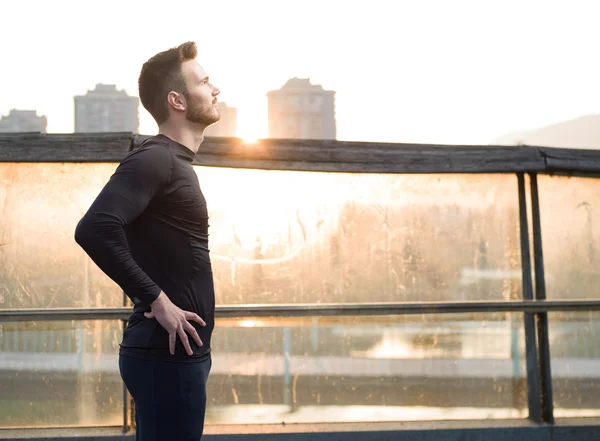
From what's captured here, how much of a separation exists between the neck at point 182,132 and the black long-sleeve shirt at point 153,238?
0.04 meters

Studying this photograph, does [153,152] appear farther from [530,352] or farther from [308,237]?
[530,352]

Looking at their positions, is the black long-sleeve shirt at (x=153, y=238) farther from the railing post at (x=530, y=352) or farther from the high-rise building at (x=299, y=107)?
the high-rise building at (x=299, y=107)

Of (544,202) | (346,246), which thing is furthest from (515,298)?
(346,246)

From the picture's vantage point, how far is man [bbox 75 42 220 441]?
1.94 meters

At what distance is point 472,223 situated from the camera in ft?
15.1

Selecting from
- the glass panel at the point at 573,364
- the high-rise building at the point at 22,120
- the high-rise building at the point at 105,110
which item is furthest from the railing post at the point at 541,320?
the high-rise building at the point at 22,120

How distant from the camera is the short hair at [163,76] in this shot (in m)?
2.19

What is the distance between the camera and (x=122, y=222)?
193cm

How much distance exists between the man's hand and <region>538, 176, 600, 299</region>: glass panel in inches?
133

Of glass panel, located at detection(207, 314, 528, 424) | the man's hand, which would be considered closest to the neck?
the man's hand

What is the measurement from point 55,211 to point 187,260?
262 cm

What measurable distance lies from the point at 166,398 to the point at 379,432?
266cm

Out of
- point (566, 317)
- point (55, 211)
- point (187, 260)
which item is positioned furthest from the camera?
point (566, 317)

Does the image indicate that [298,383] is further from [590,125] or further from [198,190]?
[590,125]
